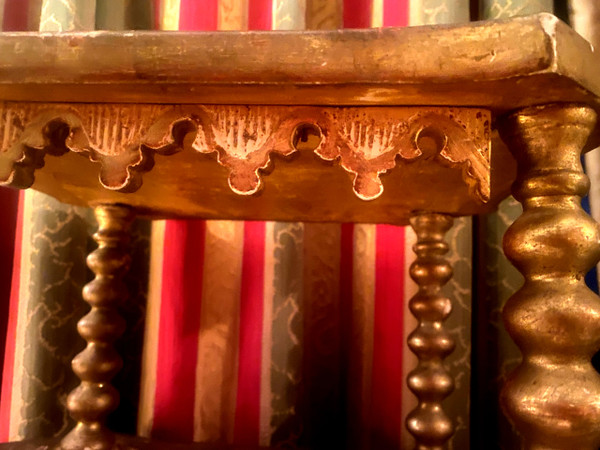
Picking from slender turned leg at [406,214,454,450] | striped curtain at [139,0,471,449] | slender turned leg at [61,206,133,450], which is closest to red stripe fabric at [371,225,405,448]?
striped curtain at [139,0,471,449]

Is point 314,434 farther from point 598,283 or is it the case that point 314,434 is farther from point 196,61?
point 196,61

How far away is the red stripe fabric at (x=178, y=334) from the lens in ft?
3.42

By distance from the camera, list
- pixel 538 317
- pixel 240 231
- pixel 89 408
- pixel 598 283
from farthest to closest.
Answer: pixel 240 231
pixel 598 283
pixel 89 408
pixel 538 317

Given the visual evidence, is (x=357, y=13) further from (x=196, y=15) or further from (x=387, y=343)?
(x=387, y=343)

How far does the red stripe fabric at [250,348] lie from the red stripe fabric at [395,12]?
0.49 m

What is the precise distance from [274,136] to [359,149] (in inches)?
3.2

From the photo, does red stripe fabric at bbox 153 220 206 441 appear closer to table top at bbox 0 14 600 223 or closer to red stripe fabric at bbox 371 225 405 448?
red stripe fabric at bbox 371 225 405 448

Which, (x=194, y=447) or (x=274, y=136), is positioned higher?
(x=274, y=136)

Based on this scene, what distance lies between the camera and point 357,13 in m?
1.13

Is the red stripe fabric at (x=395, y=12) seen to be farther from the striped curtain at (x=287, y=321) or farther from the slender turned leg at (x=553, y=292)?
the slender turned leg at (x=553, y=292)

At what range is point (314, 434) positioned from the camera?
3.55 feet

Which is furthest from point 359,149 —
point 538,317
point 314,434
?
point 314,434

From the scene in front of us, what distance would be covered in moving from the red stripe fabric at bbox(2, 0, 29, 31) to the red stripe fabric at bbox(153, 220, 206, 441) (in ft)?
1.78

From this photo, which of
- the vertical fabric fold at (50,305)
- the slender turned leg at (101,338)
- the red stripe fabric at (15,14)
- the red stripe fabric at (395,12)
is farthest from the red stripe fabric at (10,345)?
the red stripe fabric at (395,12)
